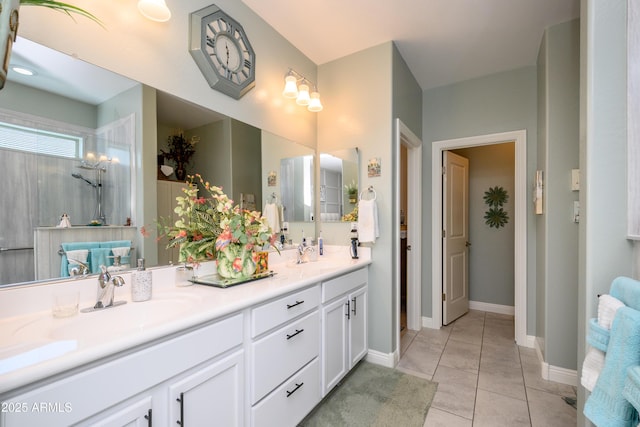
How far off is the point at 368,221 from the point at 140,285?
1.59 m

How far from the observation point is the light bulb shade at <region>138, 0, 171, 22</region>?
130cm

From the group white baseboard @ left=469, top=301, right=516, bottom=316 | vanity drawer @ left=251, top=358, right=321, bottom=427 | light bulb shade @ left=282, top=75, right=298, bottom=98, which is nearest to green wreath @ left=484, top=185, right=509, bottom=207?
white baseboard @ left=469, top=301, right=516, bottom=316

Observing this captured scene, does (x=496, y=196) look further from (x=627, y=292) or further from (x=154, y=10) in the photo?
(x=154, y=10)

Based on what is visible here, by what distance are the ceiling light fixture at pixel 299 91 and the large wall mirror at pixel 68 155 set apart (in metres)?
0.87

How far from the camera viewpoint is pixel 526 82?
8.87ft

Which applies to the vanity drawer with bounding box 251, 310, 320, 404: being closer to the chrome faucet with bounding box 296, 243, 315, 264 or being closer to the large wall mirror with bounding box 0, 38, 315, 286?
the chrome faucet with bounding box 296, 243, 315, 264

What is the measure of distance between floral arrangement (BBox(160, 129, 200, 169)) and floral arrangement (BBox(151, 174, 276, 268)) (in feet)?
0.36

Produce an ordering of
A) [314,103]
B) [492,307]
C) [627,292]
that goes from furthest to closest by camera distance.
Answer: [492,307], [314,103], [627,292]

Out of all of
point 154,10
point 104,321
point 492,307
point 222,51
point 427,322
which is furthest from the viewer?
point 492,307

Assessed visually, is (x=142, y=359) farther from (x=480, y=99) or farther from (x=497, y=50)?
(x=480, y=99)

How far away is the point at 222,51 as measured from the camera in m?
1.74

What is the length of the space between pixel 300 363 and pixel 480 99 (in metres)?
3.02

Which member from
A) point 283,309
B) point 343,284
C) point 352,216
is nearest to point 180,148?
point 283,309

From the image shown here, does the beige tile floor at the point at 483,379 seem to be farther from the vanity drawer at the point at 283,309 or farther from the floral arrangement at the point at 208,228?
the floral arrangement at the point at 208,228
